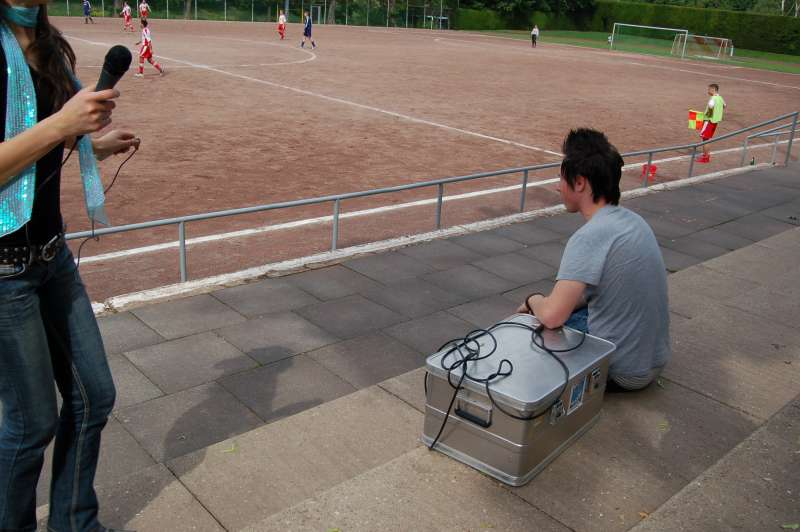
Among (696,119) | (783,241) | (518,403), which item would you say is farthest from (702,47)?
(518,403)

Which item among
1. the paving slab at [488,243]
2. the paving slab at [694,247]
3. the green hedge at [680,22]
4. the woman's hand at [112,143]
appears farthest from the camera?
the green hedge at [680,22]

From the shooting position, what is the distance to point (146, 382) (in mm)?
4930

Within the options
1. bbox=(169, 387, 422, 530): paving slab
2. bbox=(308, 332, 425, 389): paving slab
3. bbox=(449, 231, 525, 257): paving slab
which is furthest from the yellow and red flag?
bbox=(169, 387, 422, 530): paving slab

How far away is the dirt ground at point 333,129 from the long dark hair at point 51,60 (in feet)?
16.7

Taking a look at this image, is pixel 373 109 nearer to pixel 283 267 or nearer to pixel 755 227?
pixel 755 227

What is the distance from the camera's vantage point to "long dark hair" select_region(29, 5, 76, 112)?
266 centimetres

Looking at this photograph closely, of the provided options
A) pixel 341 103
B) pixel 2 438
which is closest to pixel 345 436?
pixel 2 438

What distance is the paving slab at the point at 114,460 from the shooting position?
384 centimetres

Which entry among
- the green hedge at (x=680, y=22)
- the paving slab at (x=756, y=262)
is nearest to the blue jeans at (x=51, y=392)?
the paving slab at (x=756, y=262)

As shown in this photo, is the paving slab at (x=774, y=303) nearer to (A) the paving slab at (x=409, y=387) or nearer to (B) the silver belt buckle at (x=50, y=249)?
(A) the paving slab at (x=409, y=387)

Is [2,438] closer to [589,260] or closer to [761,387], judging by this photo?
[589,260]

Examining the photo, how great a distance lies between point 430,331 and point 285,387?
4.92 ft

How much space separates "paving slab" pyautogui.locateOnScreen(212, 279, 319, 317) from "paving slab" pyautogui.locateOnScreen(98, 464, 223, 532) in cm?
253

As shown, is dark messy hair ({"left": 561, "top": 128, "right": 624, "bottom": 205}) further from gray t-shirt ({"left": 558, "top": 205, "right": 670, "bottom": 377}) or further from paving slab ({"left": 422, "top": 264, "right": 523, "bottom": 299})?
paving slab ({"left": 422, "top": 264, "right": 523, "bottom": 299})
